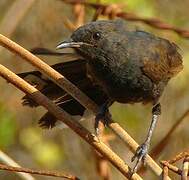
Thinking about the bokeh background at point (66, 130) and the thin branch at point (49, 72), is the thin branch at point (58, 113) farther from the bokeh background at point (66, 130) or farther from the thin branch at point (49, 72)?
the bokeh background at point (66, 130)

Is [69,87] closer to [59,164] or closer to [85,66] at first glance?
[85,66]

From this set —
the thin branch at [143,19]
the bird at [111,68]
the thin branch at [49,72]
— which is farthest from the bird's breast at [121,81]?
the thin branch at [49,72]

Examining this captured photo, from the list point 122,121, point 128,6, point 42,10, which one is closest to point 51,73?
point 128,6

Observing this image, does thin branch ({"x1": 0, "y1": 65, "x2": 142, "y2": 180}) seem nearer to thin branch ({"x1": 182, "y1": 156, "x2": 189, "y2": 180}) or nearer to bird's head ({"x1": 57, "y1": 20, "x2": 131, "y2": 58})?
thin branch ({"x1": 182, "y1": 156, "x2": 189, "y2": 180})

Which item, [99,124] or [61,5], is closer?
[99,124]

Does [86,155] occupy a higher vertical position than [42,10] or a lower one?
lower

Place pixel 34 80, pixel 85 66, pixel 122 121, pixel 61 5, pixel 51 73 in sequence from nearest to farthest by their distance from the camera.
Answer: pixel 51 73, pixel 34 80, pixel 85 66, pixel 122 121, pixel 61 5
